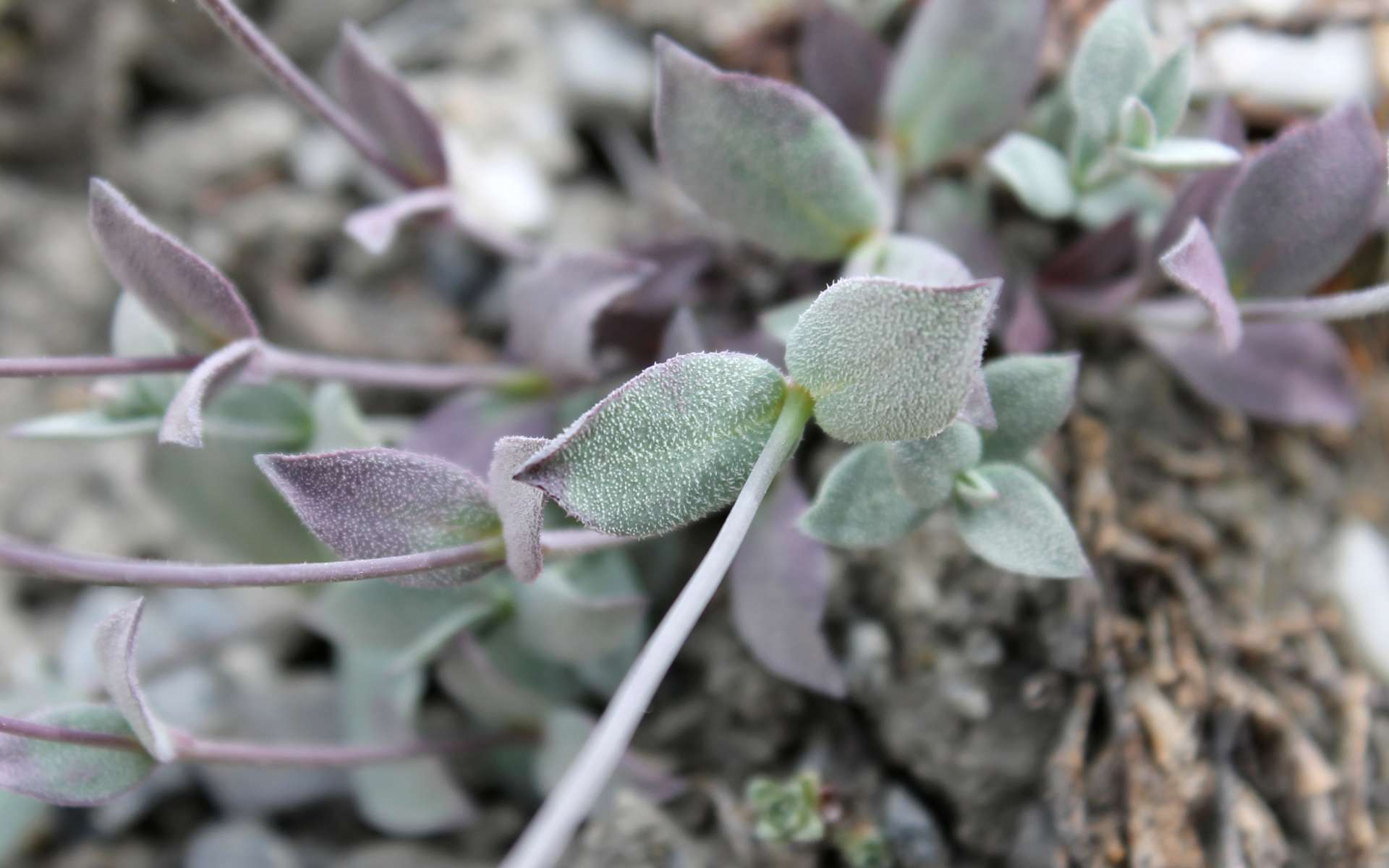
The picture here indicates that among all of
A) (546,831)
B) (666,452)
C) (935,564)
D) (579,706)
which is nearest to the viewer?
(546,831)

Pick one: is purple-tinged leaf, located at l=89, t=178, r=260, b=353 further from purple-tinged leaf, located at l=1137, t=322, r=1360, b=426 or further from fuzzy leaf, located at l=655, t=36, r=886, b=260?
purple-tinged leaf, located at l=1137, t=322, r=1360, b=426

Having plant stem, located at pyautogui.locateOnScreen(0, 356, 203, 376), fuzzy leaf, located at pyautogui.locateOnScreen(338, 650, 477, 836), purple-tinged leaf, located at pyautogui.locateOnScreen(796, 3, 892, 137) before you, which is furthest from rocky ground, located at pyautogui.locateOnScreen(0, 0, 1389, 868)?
plant stem, located at pyautogui.locateOnScreen(0, 356, 203, 376)

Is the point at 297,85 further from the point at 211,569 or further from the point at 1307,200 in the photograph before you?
Answer: the point at 1307,200

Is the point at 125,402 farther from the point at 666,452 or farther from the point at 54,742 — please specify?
the point at 666,452

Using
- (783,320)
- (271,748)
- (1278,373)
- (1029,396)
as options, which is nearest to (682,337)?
(783,320)

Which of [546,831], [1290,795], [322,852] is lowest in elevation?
[322,852]

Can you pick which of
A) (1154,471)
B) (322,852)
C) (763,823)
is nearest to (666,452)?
(763,823)
